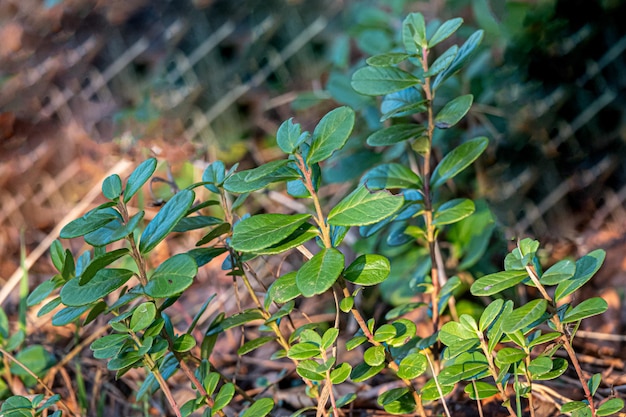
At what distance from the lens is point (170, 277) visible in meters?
0.58

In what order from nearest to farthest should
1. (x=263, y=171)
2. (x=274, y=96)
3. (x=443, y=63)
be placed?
Answer: (x=263, y=171) → (x=443, y=63) → (x=274, y=96)

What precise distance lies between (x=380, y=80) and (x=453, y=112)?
9cm

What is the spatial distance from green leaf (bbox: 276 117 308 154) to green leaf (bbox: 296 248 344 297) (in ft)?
0.33

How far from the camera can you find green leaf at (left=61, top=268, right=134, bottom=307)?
566 millimetres

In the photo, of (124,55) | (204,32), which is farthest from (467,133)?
(124,55)

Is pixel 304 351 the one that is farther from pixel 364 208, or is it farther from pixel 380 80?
pixel 380 80

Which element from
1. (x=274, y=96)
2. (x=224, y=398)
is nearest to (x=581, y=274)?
(x=224, y=398)

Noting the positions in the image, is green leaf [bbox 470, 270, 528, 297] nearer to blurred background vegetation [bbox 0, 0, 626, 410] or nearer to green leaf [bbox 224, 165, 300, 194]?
green leaf [bbox 224, 165, 300, 194]

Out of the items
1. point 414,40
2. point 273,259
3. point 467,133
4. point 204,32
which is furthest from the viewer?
point 204,32

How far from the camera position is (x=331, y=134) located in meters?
0.60

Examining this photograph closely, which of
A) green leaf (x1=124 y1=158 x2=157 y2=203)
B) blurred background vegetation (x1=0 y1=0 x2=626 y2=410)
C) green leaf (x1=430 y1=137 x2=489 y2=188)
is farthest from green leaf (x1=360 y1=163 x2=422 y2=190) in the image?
blurred background vegetation (x1=0 y1=0 x2=626 y2=410)

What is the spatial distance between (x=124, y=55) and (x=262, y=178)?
214 cm

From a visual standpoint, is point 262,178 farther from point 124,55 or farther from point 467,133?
point 124,55

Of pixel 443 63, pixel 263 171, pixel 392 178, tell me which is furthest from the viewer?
pixel 392 178
